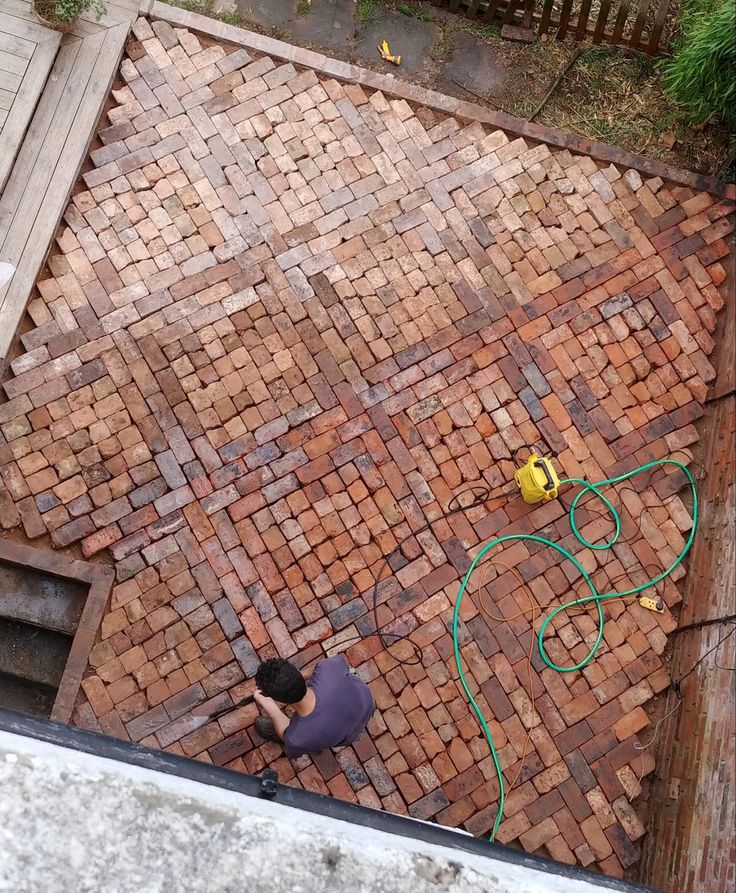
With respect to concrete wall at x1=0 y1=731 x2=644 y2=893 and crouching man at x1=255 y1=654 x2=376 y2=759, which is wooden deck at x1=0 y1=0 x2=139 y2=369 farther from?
concrete wall at x1=0 y1=731 x2=644 y2=893

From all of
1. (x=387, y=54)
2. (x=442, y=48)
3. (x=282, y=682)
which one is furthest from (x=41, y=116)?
(x=282, y=682)

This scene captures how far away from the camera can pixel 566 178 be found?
5508mm

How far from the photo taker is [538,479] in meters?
4.68

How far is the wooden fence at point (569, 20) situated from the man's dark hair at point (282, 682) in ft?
17.5

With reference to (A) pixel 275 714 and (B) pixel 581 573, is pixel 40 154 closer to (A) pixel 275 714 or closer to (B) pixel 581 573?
(A) pixel 275 714

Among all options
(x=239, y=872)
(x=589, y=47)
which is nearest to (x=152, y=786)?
(x=239, y=872)

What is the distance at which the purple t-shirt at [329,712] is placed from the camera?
146 inches

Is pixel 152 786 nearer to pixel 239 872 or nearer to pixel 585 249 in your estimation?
pixel 239 872

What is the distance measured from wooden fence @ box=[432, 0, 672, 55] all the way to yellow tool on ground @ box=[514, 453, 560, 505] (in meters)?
3.66

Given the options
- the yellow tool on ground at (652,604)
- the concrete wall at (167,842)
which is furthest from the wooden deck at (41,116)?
the yellow tool on ground at (652,604)

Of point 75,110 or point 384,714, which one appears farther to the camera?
point 75,110

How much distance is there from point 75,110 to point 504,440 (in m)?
3.89

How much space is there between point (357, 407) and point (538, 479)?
132cm

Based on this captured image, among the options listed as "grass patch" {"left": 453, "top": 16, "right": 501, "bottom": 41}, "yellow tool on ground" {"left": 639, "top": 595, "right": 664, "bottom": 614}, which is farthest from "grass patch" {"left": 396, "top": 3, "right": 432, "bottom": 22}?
"yellow tool on ground" {"left": 639, "top": 595, "right": 664, "bottom": 614}
